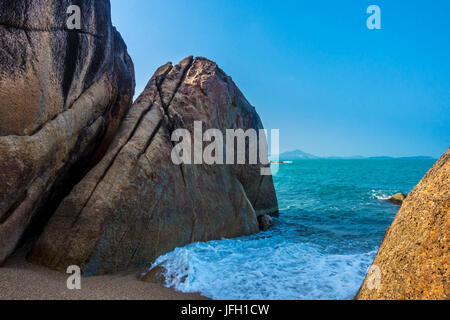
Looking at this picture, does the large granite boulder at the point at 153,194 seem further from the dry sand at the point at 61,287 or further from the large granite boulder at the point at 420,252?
the large granite boulder at the point at 420,252

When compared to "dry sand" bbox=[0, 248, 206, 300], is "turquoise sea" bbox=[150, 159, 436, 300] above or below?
below

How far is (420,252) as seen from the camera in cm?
279

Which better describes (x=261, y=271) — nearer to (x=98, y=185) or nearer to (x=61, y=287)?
(x=61, y=287)

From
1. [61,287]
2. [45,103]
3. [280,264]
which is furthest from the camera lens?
[280,264]

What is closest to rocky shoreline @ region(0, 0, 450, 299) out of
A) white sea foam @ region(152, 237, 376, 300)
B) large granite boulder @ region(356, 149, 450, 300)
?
large granite boulder @ region(356, 149, 450, 300)

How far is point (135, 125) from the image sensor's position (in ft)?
22.9

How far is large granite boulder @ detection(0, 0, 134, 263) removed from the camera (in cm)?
441

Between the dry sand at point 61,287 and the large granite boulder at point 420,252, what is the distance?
3.16 metres

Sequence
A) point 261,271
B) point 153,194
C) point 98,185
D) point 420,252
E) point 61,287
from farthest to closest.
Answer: point 153,194 < point 261,271 < point 98,185 < point 61,287 < point 420,252

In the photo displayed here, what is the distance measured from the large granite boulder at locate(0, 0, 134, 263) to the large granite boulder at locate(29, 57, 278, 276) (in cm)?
65

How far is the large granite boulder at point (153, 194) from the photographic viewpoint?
5062 millimetres

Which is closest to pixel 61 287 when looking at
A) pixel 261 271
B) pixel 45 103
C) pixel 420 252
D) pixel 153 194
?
pixel 153 194

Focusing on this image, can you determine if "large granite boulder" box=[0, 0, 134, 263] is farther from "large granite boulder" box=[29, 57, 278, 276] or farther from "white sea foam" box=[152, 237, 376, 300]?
"white sea foam" box=[152, 237, 376, 300]

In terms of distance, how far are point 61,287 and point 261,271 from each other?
4.22 metres
